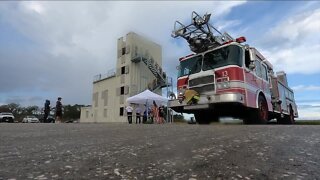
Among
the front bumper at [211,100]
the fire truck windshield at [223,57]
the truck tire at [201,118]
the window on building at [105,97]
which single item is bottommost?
the truck tire at [201,118]

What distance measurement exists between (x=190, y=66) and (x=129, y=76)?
111 ft

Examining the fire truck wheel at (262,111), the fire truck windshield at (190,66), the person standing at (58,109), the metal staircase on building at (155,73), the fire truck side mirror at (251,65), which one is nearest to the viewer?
the fire truck side mirror at (251,65)

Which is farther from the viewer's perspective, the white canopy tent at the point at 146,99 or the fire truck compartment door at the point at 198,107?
the white canopy tent at the point at 146,99

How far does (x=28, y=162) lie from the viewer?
2.88 m

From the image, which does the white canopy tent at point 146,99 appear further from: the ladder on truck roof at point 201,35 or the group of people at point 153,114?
the ladder on truck roof at point 201,35

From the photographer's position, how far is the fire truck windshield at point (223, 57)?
1084 centimetres

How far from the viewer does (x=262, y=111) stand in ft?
38.7

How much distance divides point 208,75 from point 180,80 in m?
1.50

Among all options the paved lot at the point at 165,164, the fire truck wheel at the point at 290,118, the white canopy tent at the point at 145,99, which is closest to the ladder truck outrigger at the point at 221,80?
the fire truck wheel at the point at 290,118

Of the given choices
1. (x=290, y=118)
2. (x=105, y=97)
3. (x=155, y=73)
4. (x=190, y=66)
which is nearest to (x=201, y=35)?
(x=190, y=66)

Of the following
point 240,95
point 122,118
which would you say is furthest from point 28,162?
point 122,118

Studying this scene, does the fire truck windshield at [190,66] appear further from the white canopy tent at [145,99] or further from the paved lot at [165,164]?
the white canopy tent at [145,99]

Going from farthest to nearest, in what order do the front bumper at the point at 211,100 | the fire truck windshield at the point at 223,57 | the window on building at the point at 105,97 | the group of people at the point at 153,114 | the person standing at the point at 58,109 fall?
the window on building at the point at 105,97
the group of people at the point at 153,114
the person standing at the point at 58,109
the fire truck windshield at the point at 223,57
the front bumper at the point at 211,100

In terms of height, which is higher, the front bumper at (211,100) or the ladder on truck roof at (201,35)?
the ladder on truck roof at (201,35)
